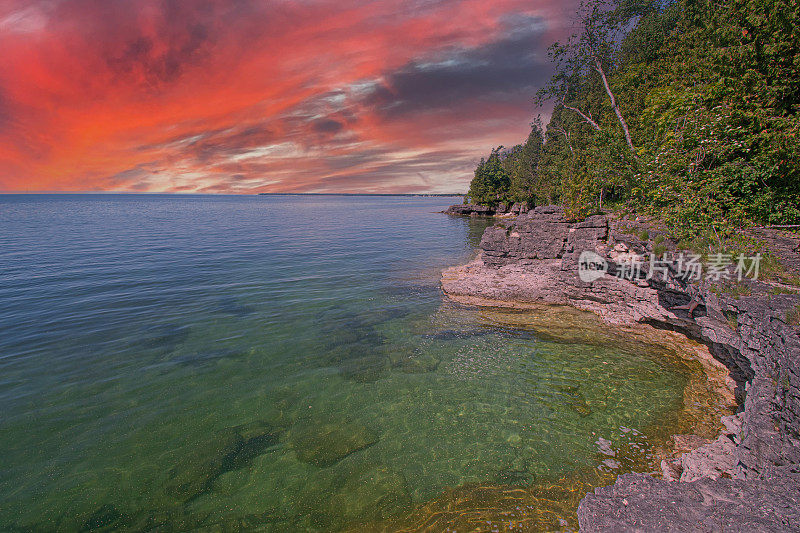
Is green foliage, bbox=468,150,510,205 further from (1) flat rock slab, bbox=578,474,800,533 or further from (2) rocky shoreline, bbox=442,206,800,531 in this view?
(1) flat rock slab, bbox=578,474,800,533

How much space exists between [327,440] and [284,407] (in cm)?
214

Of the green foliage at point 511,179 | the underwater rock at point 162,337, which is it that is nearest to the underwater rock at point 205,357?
the underwater rock at point 162,337

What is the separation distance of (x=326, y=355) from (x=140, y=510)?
700cm

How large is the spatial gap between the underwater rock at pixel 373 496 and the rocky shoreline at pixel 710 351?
366 centimetres

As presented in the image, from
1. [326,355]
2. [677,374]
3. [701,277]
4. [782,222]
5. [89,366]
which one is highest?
[782,222]

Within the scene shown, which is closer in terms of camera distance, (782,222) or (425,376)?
(425,376)

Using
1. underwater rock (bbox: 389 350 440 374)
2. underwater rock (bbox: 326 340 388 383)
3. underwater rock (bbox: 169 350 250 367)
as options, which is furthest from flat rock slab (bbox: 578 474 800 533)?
underwater rock (bbox: 169 350 250 367)

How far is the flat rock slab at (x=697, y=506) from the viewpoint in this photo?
14.8 ft

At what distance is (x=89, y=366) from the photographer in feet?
39.8

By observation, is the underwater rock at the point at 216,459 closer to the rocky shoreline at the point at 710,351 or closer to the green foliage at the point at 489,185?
the rocky shoreline at the point at 710,351

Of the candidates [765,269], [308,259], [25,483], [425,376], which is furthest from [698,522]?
[308,259]

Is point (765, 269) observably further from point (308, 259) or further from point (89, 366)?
point (308, 259)

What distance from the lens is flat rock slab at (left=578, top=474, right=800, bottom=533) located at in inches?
177

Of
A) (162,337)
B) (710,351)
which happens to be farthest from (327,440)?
(710,351)
